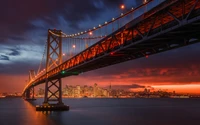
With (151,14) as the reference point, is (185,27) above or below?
below

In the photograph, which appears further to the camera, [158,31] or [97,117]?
[97,117]

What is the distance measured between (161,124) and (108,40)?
20666 mm

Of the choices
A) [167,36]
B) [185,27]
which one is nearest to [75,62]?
[167,36]

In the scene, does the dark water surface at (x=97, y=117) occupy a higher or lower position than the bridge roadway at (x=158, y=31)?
lower

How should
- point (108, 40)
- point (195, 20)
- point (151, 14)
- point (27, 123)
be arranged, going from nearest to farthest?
point (195, 20)
point (151, 14)
point (108, 40)
point (27, 123)

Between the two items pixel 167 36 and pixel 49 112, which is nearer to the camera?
pixel 167 36

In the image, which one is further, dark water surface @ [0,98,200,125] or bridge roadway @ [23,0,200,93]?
dark water surface @ [0,98,200,125]

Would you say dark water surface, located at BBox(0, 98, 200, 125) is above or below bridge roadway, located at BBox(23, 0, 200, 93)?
below

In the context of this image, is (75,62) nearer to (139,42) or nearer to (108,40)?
(108,40)

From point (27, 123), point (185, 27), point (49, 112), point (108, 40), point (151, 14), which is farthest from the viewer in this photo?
point (49, 112)

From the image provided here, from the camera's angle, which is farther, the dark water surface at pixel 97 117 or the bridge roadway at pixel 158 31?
the dark water surface at pixel 97 117

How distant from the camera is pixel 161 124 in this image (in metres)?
42.1

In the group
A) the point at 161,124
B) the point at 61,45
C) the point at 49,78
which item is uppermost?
the point at 61,45

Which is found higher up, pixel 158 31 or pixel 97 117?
pixel 158 31
